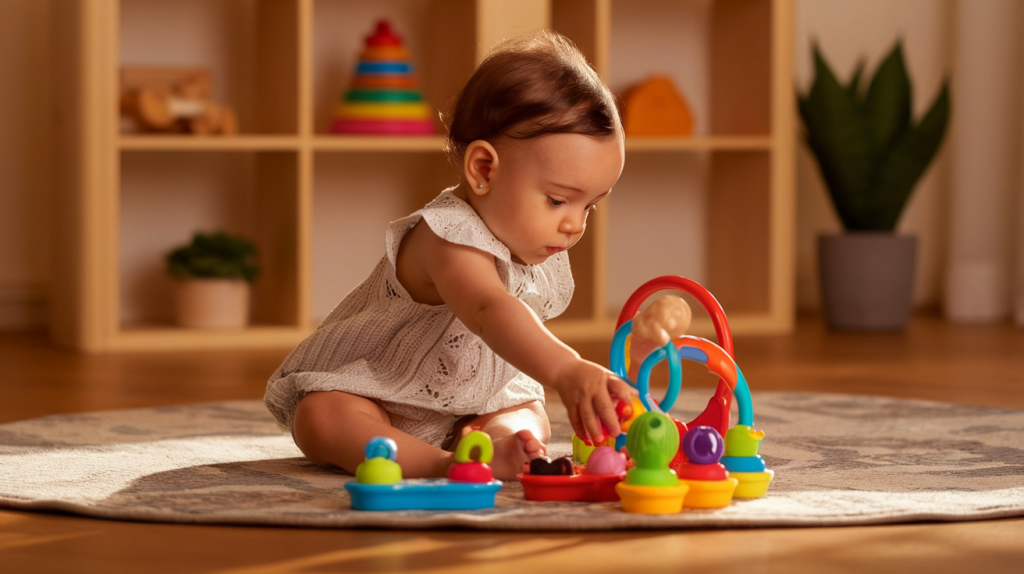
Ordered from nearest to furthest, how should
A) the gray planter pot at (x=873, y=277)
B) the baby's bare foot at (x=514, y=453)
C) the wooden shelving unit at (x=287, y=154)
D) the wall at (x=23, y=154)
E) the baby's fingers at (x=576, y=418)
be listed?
the baby's fingers at (x=576, y=418) < the baby's bare foot at (x=514, y=453) < the wooden shelving unit at (x=287, y=154) < the wall at (x=23, y=154) < the gray planter pot at (x=873, y=277)

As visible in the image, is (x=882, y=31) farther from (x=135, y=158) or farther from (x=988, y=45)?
(x=135, y=158)

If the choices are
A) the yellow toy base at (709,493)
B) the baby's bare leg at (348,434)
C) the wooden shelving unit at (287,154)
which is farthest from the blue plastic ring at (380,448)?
the wooden shelving unit at (287,154)

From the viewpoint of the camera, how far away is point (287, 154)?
7.68ft

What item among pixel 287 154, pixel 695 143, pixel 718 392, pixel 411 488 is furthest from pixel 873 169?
pixel 411 488

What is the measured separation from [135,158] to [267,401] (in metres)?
1.44

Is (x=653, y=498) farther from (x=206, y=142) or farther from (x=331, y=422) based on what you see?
(x=206, y=142)

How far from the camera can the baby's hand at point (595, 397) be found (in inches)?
33.1

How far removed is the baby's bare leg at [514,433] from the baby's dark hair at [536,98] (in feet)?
0.83

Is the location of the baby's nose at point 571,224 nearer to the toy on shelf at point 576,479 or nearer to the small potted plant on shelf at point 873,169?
the toy on shelf at point 576,479

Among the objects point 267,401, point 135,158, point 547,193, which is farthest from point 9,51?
point 547,193

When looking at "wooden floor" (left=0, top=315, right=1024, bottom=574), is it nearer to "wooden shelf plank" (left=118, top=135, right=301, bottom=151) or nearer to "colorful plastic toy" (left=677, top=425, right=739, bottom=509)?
"colorful plastic toy" (left=677, top=425, right=739, bottom=509)

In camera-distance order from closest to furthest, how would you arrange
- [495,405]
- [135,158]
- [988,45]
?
[495,405], [135,158], [988,45]

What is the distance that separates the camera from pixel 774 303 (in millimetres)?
2561

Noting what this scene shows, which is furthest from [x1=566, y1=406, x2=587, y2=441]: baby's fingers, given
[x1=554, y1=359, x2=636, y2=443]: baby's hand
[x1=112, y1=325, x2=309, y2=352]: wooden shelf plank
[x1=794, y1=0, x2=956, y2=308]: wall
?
[x1=794, y1=0, x2=956, y2=308]: wall
